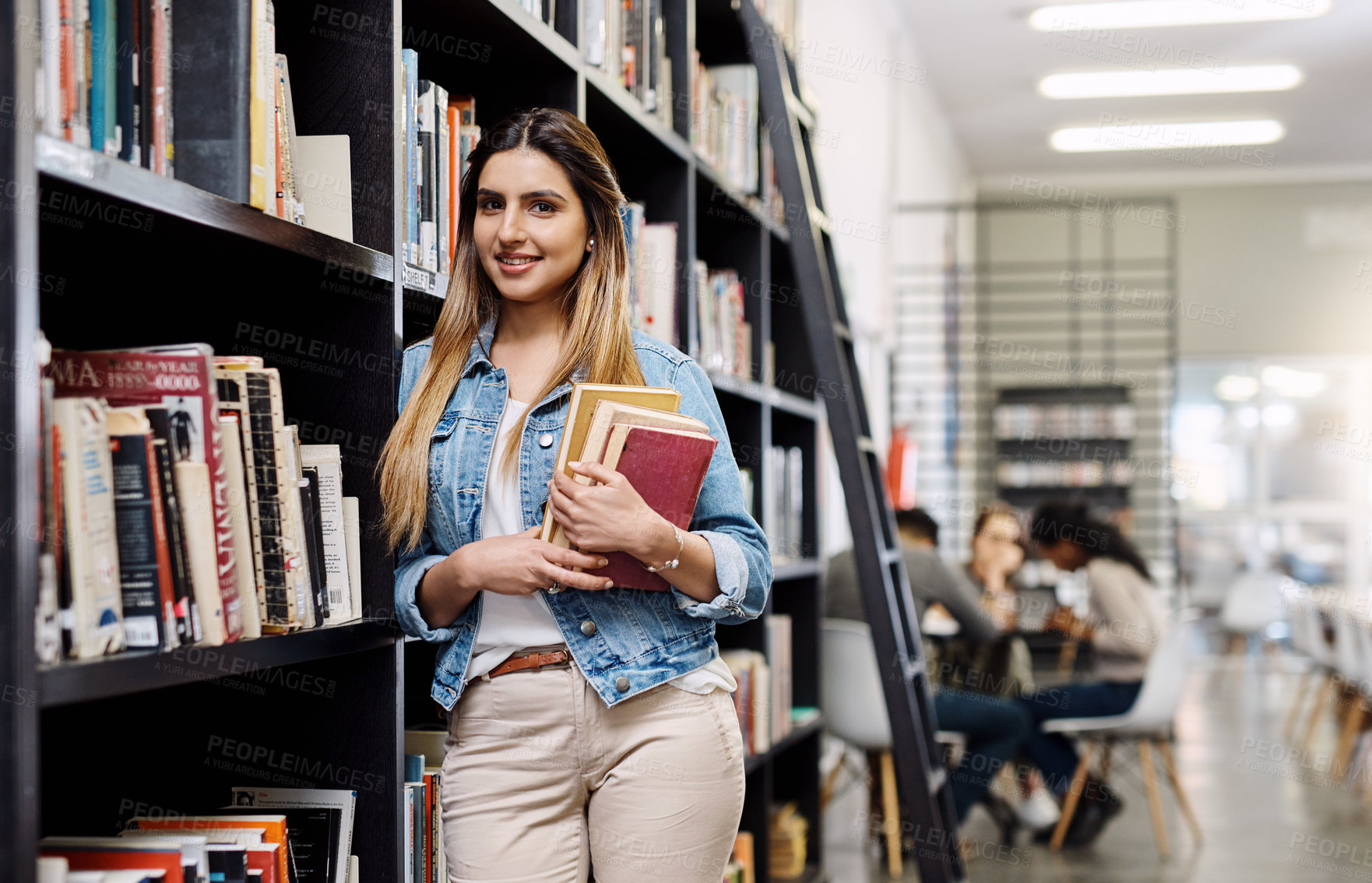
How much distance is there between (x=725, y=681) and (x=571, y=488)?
1.19 ft

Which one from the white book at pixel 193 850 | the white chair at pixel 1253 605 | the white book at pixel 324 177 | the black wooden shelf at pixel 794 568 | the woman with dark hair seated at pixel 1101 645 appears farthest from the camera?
the white chair at pixel 1253 605

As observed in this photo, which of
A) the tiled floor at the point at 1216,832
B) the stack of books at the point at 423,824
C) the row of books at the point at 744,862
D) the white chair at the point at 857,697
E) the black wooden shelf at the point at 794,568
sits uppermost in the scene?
the black wooden shelf at the point at 794,568

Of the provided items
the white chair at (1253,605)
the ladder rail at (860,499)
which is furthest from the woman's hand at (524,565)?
the white chair at (1253,605)

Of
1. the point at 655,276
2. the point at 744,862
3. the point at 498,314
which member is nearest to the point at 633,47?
the point at 655,276

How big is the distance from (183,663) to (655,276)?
1.59 metres

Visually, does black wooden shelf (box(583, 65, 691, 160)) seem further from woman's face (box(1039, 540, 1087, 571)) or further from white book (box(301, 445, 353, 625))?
woman's face (box(1039, 540, 1087, 571))

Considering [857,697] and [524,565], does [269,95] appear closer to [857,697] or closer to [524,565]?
[524,565]

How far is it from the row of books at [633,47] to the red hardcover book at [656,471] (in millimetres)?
1031

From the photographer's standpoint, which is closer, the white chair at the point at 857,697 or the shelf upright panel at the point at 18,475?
the shelf upright panel at the point at 18,475

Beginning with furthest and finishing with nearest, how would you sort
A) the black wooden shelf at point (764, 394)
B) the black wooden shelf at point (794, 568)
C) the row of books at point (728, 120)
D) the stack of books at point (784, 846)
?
the stack of books at point (784, 846)
the black wooden shelf at point (794, 568)
the row of books at point (728, 120)
the black wooden shelf at point (764, 394)

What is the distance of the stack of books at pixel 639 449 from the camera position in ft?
4.49

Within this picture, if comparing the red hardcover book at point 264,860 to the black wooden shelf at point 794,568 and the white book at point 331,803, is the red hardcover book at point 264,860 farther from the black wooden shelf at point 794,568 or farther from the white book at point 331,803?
the black wooden shelf at point 794,568

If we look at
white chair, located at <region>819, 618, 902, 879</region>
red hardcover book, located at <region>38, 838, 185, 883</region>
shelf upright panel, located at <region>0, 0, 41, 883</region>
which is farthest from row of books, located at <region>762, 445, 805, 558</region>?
shelf upright panel, located at <region>0, 0, 41, 883</region>

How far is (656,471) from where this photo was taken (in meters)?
1.40
